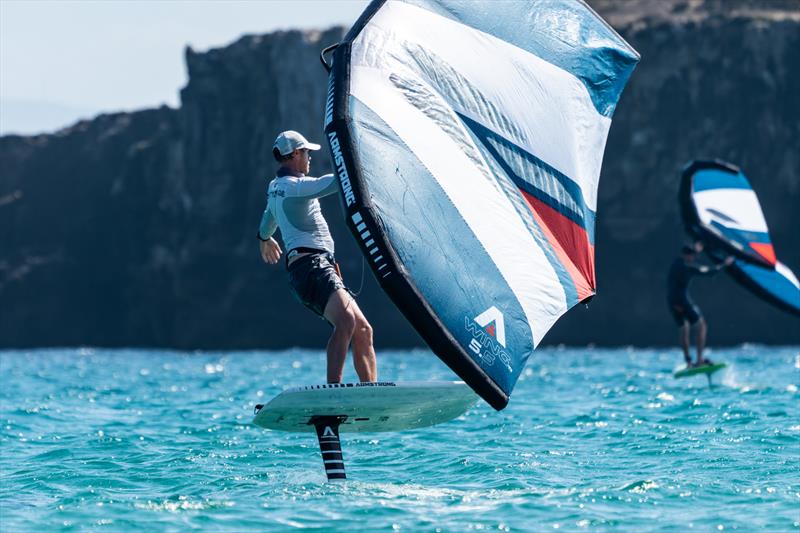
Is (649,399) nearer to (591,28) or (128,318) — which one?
(591,28)

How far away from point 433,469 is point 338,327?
2.00 meters

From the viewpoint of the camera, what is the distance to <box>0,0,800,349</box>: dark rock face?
55875mm

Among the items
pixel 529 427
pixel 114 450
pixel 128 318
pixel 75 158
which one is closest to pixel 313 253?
pixel 114 450

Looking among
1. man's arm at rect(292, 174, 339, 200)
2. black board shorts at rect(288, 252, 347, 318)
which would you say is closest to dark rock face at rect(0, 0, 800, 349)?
black board shorts at rect(288, 252, 347, 318)

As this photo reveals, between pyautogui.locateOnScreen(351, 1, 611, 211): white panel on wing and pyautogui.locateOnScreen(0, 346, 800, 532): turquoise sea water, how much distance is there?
2.24m

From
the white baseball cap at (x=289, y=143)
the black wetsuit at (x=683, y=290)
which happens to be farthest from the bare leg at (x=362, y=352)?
the black wetsuit at (x=683, y=290)

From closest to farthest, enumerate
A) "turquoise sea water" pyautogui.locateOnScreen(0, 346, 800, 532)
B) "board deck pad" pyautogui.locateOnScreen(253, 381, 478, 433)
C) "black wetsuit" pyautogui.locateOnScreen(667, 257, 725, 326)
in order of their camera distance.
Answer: "turquoise sea water" pyautogui.locateOnScreen(0, 346, 800, 532), "board deck pad" pyautogui.locateOnScreen(253, 381, 478, 433), "black wetsuit" pyautogui.locateOnScreen(667, 257, 725, 326)

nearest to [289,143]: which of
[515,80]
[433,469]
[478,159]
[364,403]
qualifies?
[478,159]

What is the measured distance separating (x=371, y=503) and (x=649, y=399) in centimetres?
870

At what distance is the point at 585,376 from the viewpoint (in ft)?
74.7

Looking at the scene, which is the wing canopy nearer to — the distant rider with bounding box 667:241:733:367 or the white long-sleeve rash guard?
the white long-sleeve rash guard

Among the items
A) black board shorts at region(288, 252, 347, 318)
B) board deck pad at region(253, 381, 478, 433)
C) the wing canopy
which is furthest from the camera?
black board shorts at region(288, 252, 347, 318)

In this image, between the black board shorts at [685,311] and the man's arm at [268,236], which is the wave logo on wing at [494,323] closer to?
the man's arm at [268,236]

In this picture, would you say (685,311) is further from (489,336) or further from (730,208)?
(489,336)
